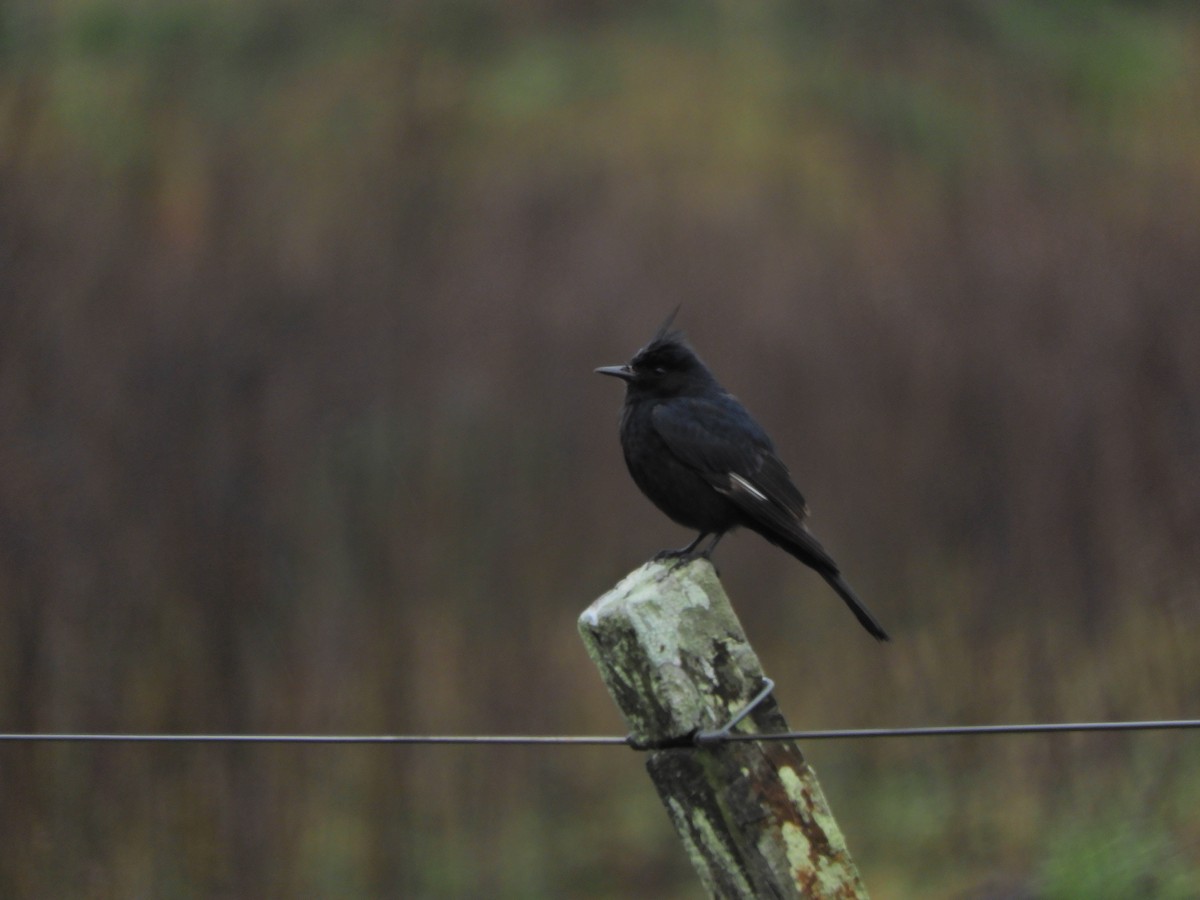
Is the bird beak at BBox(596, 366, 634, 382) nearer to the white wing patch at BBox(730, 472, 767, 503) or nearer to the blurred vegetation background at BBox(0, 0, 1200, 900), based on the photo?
the white wing patch at BBox(730, 472, 767, 503)

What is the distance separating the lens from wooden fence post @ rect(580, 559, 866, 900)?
2148mm

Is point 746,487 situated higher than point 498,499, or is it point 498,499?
point 746,487

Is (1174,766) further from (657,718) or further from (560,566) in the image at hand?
(657,718)

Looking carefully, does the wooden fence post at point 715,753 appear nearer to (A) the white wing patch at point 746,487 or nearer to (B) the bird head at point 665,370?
(A) the white wing patch at point 746,487

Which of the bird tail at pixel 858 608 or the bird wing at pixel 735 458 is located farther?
the bird wing at pixel 735 458

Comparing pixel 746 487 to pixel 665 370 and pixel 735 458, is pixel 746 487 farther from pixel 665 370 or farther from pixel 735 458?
pixel 665 370

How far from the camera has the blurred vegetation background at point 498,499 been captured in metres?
6.54

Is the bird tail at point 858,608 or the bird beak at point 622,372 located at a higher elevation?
the bird beak at point 622,372

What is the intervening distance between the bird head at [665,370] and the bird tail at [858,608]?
0.95m

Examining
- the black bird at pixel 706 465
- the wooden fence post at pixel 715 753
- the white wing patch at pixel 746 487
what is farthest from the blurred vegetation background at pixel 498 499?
the wooden fence post at pixel 715 753

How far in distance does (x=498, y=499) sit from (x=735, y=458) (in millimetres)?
4826

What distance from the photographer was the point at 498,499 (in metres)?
8.99

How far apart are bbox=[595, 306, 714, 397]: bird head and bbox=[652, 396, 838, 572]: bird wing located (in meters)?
0.11

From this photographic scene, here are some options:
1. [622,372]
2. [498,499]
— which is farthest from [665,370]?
[498,499]
